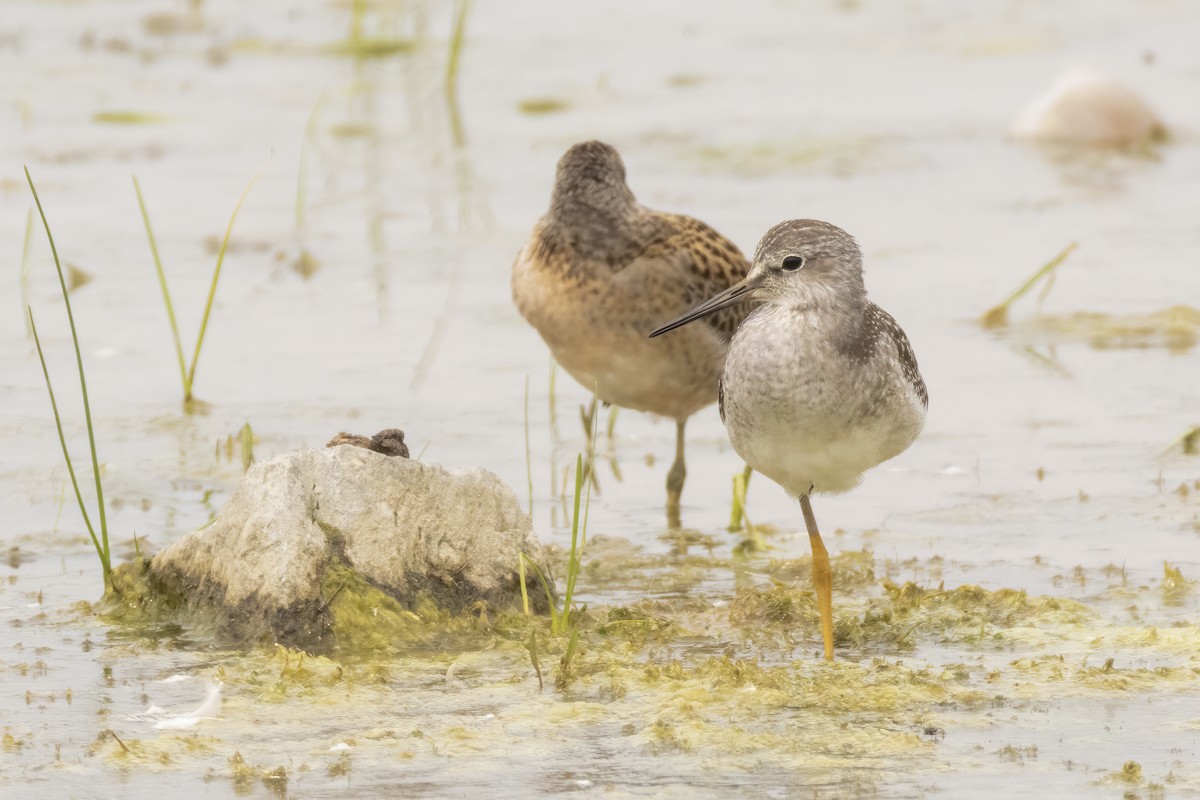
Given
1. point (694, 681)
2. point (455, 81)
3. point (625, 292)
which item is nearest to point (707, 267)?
point (625, 292)

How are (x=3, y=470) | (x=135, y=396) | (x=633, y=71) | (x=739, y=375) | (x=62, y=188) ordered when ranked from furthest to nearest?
1. (x=633, y=71)
2. (x=62, y=188)
3. (x=135, y=396)
4. (x=3, y=470)
5. (x=739, y=375)

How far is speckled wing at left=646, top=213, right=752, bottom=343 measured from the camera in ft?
24.9

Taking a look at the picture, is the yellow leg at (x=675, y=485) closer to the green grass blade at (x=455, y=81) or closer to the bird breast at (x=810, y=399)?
the bird breast at (x=810, y=399)

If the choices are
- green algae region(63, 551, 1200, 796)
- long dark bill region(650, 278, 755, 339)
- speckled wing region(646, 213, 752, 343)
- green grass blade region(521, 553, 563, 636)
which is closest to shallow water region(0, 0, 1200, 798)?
green algae region(63, 551, 1200, 796)

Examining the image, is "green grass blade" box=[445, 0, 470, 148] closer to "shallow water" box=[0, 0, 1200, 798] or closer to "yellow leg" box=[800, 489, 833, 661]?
"shallow water" box=[0, 0, 1200, 798]

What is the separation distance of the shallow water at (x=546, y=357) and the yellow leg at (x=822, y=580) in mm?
99

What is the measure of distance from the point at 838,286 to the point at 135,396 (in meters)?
3.80

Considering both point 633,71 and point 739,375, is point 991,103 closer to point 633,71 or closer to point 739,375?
point 633,71

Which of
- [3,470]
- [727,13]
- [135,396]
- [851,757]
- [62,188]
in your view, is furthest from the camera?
[727,13]

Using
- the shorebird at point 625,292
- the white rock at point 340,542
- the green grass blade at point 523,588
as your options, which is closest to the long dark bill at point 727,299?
the white rock at point 340,542

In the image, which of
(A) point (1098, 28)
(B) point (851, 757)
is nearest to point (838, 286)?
(B) point (851, 757)

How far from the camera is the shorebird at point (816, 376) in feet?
18.4

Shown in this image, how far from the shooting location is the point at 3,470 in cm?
762

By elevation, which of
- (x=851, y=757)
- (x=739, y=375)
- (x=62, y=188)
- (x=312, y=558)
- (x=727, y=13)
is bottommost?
(x=851, y=757)
